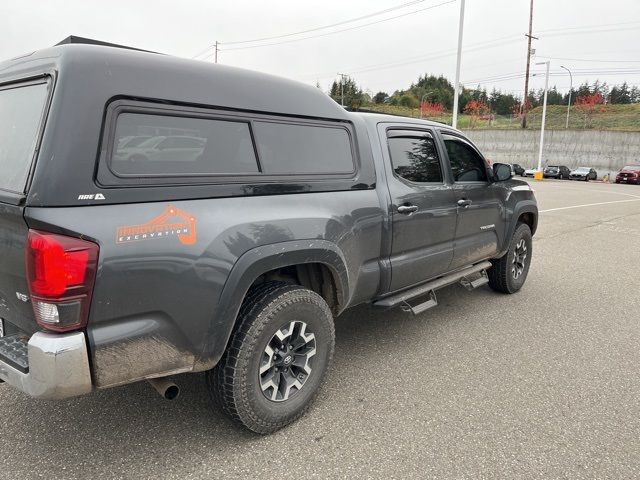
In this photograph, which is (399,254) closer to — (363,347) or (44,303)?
(363,347)

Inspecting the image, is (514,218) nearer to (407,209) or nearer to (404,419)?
(407,209)

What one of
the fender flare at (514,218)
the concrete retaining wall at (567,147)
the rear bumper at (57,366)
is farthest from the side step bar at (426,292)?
the concrete retaining wall at (567,147)

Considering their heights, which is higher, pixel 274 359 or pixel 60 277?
pixel 60 277

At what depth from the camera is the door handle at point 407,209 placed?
11.9 feet

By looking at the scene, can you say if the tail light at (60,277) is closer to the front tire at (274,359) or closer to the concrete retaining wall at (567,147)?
the front tire at (274,359)

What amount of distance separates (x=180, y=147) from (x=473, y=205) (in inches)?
120

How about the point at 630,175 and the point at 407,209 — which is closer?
the point at 407,209

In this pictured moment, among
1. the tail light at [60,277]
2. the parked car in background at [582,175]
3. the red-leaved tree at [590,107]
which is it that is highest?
the red-leaved tree at [590,107]

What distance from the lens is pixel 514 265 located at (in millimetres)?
5656

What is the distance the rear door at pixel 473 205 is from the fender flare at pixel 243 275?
206cm

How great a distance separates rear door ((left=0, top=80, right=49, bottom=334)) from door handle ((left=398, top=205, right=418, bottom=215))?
2387 millimetres

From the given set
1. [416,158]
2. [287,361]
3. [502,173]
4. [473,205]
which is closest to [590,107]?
[502,173]

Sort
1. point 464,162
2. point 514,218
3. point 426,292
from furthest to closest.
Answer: point 514,218
point 464,162
point 426,292

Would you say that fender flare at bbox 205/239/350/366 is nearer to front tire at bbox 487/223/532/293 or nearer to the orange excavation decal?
the orange excavation decal
